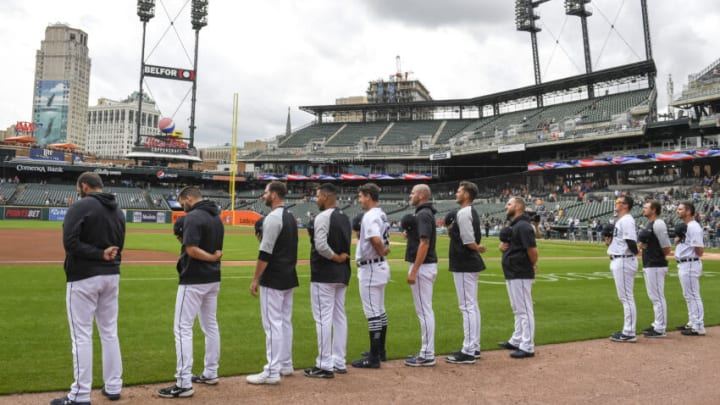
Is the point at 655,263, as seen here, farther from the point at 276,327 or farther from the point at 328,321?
the point at 276,327

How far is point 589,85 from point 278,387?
61236 mm

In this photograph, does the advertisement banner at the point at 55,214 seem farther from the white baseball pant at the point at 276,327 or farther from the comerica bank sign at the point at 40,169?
the white baseball pant at the point at 276,327

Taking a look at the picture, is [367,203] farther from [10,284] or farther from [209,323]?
[10,284]

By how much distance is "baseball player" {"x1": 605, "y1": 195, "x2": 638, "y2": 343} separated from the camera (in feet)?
23.5

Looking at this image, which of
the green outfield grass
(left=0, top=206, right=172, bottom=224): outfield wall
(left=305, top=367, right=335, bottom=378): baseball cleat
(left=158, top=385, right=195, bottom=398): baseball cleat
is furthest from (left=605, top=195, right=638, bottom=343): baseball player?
(left=0, top=206, right=172, bottom=224): outfield wall

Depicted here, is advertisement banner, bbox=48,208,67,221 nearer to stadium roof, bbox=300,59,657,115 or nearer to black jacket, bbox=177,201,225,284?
stadium roof, bbox=300,59,657,115

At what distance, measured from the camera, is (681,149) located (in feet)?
137

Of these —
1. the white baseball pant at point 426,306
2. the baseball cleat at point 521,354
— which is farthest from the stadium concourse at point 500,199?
the white baseball pant at point 426,306

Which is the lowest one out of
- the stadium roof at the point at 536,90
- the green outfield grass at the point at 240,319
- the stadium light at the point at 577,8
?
the green outfield grass at the point at 240,319

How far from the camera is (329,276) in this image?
18.0ft

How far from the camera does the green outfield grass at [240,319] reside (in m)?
5.63

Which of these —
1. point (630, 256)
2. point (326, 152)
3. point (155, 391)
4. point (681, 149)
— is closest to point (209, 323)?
point (155, 391)

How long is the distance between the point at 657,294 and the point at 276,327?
608 centimetres

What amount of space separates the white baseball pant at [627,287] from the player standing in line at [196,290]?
5891mm
